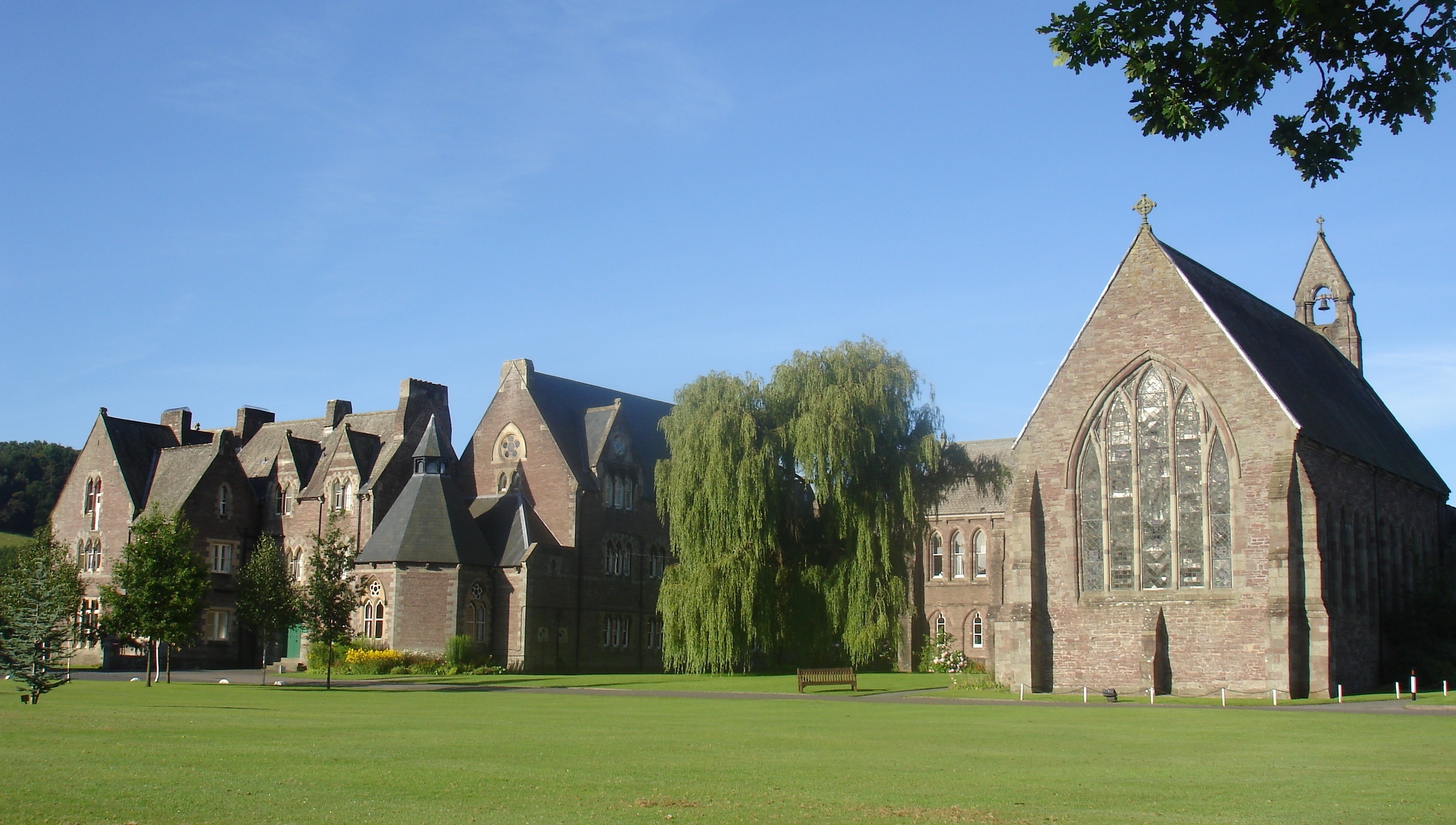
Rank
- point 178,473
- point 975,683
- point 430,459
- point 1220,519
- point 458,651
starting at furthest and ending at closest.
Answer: point 178,473 < point 430,459 < point 458,651 < point 975,683 < point 1220,519

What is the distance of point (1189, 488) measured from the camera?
3912 cm

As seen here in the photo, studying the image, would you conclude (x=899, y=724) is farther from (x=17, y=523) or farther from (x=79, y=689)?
(x=17, y=523)

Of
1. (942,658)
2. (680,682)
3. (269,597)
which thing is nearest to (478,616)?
(269,597)

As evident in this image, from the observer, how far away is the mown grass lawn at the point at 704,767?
40.9 ft

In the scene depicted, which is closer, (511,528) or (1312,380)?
(1312,380)

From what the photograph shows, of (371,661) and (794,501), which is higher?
(794,501)

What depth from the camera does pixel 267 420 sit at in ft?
235

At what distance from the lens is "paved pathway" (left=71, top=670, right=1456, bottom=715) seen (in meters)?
32.2

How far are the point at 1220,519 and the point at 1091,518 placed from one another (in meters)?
3.95

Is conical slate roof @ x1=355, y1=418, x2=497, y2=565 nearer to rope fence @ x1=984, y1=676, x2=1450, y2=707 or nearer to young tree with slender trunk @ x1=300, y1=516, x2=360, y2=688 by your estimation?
young tree with slender trunk @ x1=300, y1=516, x2=360, y2=688

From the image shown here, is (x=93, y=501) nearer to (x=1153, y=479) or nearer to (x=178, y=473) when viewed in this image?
(x=178, y=473)

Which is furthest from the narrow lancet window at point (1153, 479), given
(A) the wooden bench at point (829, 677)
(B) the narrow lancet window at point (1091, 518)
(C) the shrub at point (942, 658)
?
(C) the shrub at point (942, 658)

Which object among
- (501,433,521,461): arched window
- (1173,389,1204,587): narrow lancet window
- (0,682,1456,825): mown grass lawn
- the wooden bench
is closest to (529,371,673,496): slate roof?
(501,433,521,461): arched window

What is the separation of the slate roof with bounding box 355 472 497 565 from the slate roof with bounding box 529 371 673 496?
5.27 meters
